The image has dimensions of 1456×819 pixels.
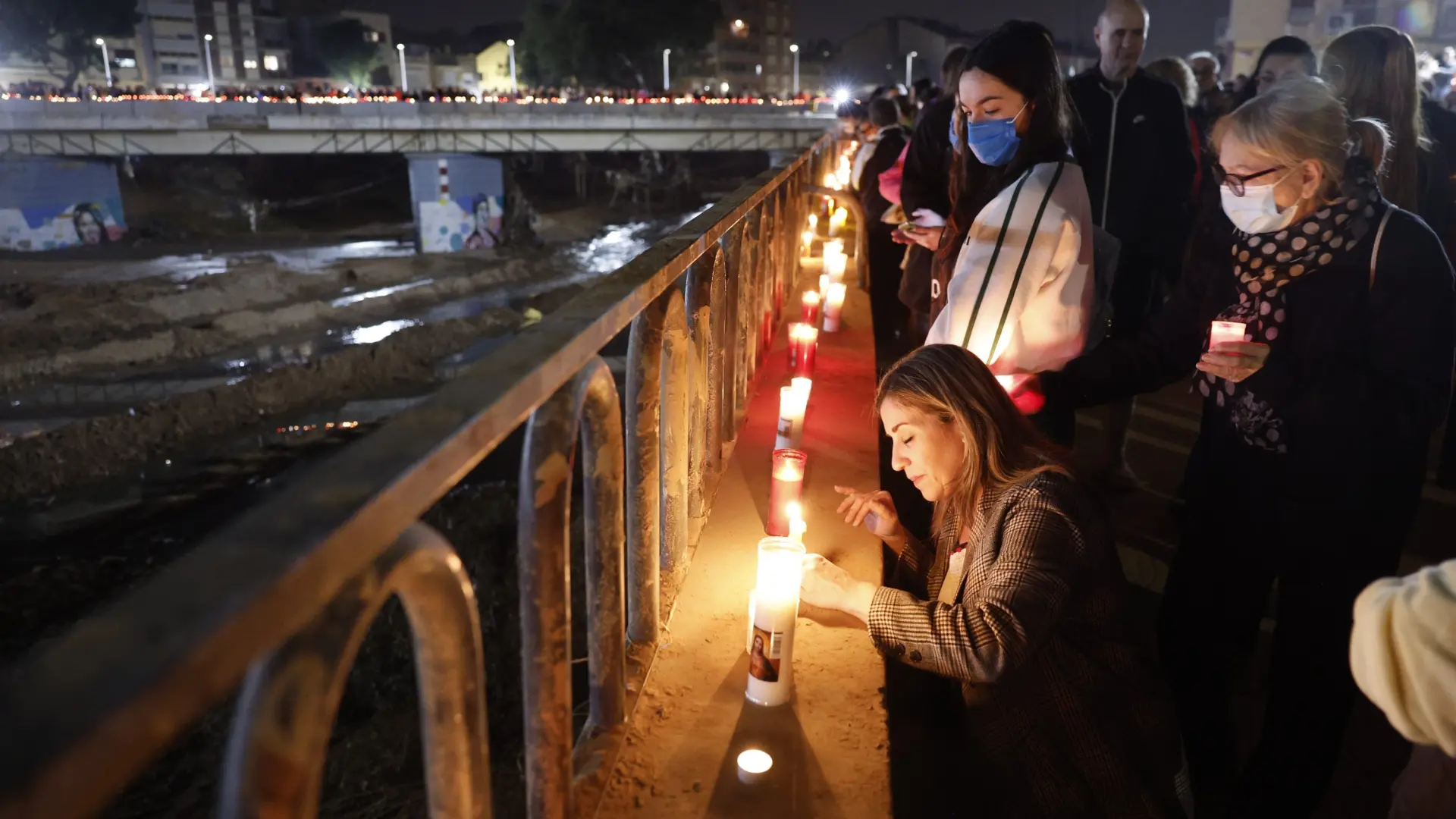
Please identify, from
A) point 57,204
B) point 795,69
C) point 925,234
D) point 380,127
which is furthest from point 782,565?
point 795,69

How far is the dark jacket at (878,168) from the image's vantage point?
7.35 metres

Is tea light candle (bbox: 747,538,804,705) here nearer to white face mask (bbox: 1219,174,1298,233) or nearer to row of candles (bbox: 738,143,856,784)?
row of candles (bbox: 738,143,856,784)

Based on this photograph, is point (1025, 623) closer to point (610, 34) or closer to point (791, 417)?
point (791, 417)

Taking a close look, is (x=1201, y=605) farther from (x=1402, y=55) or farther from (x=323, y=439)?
(x=323, y=439)

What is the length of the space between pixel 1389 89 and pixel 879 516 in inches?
90.4

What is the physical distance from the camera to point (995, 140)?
292 centimetres

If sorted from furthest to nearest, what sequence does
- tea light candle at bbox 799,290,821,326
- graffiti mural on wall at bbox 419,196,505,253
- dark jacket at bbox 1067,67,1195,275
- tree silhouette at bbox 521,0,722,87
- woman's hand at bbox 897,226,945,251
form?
tree silhouette at bbox 521,0,722,87 → graffiti mural on wall at bbox 419,196,505,253 → tea light candle at bbox 799,290,821,326 → dark jacket at bbox 1067,67,1195,275 → woman's hand at bbox 897,226,945,251

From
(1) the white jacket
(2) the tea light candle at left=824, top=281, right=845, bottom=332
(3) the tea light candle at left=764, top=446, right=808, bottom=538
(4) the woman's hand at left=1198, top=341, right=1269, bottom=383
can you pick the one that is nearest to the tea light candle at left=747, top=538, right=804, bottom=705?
(3) the tea light candle at left=764, top=446, right=808, bottom=538

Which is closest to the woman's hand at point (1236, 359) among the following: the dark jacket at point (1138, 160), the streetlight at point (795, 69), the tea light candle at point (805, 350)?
the dark jacket at point (1138, 160)

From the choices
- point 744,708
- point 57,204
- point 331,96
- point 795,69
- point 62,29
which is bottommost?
point 57,204

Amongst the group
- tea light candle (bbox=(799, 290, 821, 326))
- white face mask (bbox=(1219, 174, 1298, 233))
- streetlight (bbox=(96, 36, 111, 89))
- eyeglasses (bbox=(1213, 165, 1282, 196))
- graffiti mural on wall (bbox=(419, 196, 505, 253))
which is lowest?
graffiti mural on wall (bbox=(419, 196, 505, 253))

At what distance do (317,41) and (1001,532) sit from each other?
92.2 m

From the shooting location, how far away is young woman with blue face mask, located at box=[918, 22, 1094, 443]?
106 inches

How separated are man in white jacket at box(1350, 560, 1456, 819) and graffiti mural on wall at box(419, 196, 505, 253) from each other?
41.5 meters
